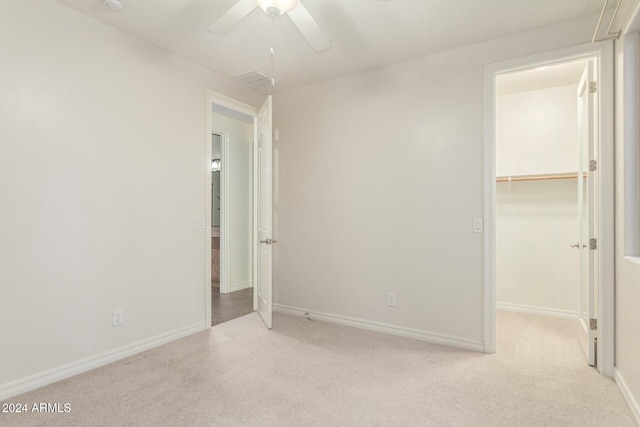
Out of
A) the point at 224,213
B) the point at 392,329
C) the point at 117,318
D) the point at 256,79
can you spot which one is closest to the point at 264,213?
the point at 256,79

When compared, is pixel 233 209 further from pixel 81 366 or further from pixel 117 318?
pixel 81 366

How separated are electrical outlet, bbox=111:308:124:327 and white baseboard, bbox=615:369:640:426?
339 cm

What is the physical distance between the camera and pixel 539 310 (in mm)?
3963

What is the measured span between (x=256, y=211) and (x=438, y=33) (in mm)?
2569

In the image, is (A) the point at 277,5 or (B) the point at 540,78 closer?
(A) the point at 277,5

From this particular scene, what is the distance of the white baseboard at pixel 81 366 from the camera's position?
6.98 ft

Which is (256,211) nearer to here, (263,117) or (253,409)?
(263,117)

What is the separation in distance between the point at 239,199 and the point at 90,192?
2836mm

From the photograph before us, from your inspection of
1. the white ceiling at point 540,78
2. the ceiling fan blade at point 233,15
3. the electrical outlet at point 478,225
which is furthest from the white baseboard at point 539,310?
the ceiling fan blade at point 233,15

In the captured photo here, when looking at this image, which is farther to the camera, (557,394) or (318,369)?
(318,369)

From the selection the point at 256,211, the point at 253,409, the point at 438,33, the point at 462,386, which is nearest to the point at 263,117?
the point at 256,211

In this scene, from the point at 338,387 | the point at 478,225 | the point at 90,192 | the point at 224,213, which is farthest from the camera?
the point at 224,213

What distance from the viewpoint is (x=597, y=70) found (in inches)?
97.3

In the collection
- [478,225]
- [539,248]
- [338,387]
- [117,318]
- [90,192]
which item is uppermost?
[90,192]
